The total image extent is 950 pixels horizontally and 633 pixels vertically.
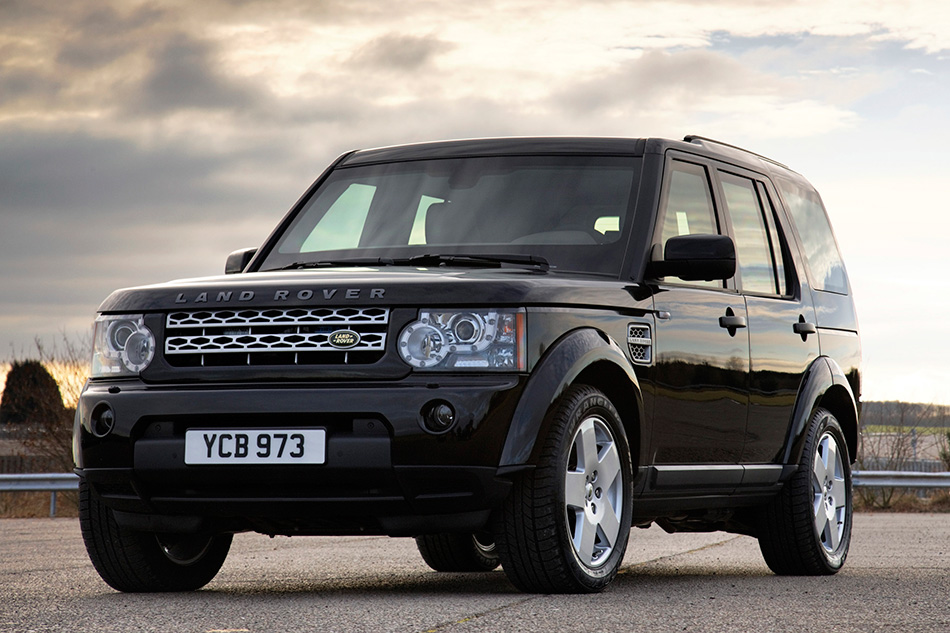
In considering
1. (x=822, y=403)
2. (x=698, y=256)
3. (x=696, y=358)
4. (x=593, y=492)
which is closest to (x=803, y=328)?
(x=822, y=403)

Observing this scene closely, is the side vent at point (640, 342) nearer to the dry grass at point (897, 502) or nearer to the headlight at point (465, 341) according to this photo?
the headlight at point (465, 341)

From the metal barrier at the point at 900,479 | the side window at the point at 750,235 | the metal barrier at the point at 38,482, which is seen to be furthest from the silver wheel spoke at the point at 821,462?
the metal barrier at the point at 38,482

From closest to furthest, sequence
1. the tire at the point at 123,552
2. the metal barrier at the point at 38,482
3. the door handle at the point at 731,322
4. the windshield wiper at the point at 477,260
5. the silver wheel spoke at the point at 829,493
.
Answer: the tire at the point at 123,552, the windshield wiper at the point at 477,260, the door handle at the point at 731,322, the silver wheel spoke at the point at 829,493, the metal barrier at the point at 38,482

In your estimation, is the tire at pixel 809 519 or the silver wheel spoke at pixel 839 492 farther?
the silver wheel spoke at pixel 839 492

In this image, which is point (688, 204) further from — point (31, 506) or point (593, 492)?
point (31, 506)

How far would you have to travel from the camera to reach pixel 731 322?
7.00 m

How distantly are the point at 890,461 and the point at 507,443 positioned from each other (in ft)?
53.3

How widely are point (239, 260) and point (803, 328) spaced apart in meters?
3.07

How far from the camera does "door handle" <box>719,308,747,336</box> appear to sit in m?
6.94

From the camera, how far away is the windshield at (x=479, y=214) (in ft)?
21.3

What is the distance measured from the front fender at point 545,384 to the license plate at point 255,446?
0.69 metres

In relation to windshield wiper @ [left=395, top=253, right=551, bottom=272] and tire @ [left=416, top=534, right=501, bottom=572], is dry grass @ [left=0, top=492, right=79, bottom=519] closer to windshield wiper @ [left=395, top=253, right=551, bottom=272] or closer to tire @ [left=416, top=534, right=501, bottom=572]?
tire @ [left=416, top=534, right=501, bottom=572]

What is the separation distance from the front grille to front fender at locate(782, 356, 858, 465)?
3062 millimetres

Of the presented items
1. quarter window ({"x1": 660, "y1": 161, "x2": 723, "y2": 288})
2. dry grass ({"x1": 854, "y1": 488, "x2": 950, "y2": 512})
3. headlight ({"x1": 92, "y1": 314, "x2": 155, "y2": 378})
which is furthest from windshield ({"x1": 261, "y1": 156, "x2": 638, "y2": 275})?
dry grass ({"x1": 854, "y1": 488, "x2": 950, "y2": 512})
